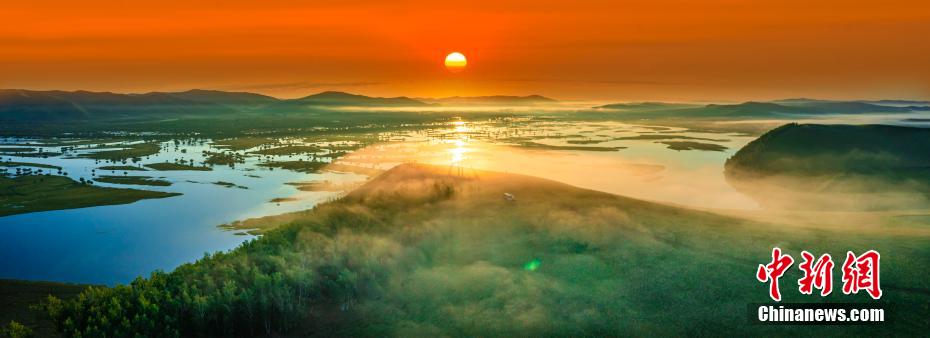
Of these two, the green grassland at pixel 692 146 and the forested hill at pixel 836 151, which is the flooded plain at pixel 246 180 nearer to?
the green grassland at pixel 692 146

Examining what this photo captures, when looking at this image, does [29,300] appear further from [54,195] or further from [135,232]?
[54,195]

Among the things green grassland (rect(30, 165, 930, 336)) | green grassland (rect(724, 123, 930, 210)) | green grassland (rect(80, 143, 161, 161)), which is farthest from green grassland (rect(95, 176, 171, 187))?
green grassland (rect(724, 123, 930, 210))

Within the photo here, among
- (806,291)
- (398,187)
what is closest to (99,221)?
(398,187)

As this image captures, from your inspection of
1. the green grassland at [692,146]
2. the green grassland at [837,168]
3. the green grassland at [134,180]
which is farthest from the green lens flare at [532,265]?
the green grassland at [692,146]

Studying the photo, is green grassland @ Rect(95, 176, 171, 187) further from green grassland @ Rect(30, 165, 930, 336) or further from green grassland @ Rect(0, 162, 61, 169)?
green grassland @ Rect(30, 165, 930, 336)

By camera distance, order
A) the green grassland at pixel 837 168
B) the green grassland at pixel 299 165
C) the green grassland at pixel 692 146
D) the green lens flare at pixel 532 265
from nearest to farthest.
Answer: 1. the green lens flare at pixel 532 265
2. the green grassland at pixel 837 168
3. the green grassland at pixel 299 165
4. the green grassland at pixel 692 146

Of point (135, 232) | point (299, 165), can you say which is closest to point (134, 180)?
point (299, 165)
